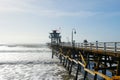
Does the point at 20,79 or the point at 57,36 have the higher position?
the point at 57,36

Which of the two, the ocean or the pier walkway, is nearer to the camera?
the pier walkway

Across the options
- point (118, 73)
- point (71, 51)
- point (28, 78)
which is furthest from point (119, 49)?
point (71, 51)

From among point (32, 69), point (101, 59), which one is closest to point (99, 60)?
point (101, 59)

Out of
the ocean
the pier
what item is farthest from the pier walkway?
the ocean

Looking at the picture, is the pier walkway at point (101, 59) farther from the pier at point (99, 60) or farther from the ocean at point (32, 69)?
the ocean at point (32, 69)

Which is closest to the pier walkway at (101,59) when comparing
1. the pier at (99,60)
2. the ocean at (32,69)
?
the pier at (99,60)

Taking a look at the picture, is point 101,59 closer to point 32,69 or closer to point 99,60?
point 99,60

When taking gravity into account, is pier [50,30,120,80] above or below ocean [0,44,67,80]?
above

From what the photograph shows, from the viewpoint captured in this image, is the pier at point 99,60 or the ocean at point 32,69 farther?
the ocean at point 32,69

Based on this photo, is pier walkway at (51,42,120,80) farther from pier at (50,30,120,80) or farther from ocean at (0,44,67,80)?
ocean at (0,44,67,80)

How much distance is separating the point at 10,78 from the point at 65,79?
6.16 meters

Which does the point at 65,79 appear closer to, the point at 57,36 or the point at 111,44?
the point at 111,44

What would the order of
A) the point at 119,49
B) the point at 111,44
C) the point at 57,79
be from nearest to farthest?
the point at 119,49 → the point at 111,44 → the point at 57,79

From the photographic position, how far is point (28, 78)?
2784 centimetres
